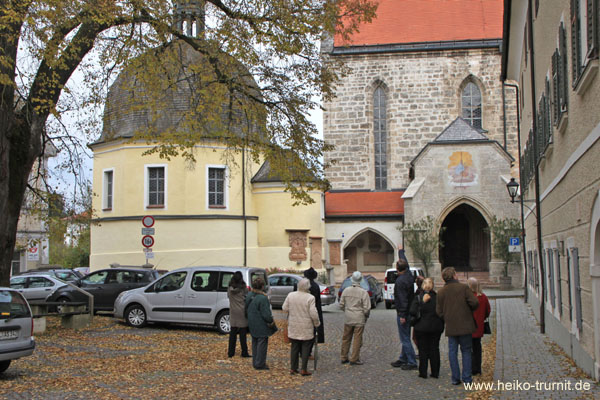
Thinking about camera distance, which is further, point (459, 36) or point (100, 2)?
point (459, 36)

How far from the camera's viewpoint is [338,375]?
377 inches

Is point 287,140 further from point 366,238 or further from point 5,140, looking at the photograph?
point 366,238

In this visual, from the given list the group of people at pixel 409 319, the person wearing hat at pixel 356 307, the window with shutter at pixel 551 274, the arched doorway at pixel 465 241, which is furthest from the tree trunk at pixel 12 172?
the arched doorway at pixel 465 241

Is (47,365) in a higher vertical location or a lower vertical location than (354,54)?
lower

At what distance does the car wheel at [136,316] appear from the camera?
50.1 ft

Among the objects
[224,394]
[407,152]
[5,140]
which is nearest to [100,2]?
[5,140]

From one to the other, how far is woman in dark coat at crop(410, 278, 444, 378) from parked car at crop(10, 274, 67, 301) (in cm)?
1403

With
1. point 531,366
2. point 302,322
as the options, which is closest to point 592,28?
point 531,366

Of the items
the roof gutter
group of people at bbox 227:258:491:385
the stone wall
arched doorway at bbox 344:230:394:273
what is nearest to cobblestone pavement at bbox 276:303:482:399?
→ group of people at bbox 227:258:491:385

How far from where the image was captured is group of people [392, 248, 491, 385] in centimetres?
852

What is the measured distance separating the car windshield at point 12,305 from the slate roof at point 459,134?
28.7 m

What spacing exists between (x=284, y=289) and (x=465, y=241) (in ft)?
65.3

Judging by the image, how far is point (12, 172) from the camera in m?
13.8

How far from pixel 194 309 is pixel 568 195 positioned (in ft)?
28.5
